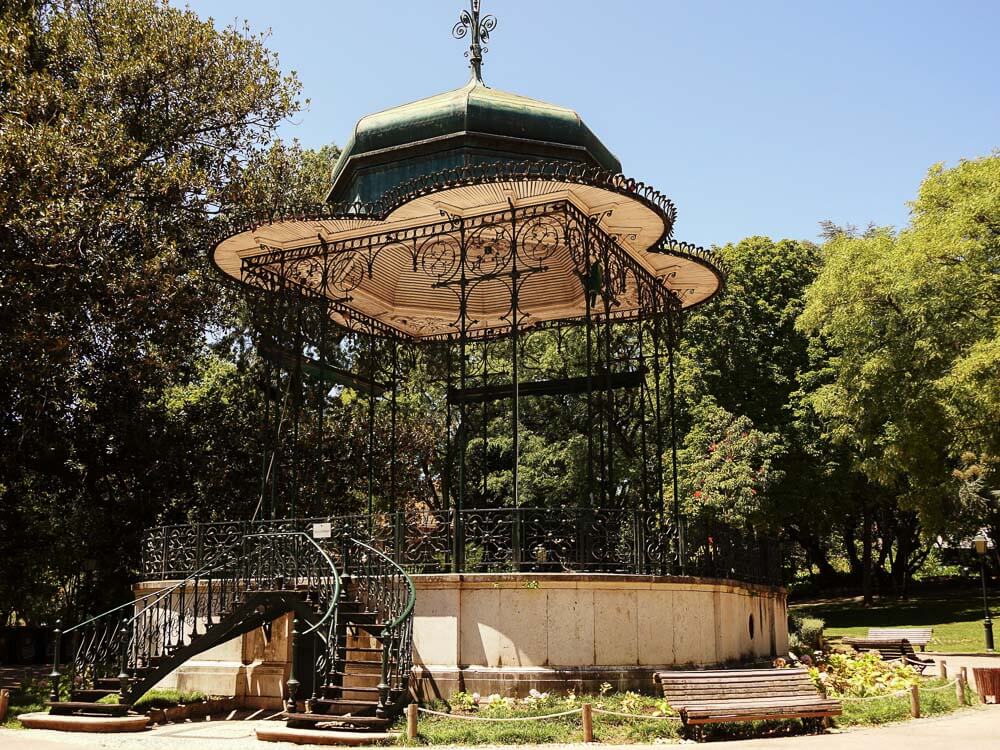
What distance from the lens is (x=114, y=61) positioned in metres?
23.3

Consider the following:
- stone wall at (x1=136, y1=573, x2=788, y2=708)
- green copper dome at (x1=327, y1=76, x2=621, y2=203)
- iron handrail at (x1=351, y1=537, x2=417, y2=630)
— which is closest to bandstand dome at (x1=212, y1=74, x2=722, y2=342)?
green copper dome at (x1=327, y1=76, x2=621, y2=203)

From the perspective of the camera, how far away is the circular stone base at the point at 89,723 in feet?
42.8

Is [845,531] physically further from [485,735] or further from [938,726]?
[485,735]

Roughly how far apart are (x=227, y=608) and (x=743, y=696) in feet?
26.6

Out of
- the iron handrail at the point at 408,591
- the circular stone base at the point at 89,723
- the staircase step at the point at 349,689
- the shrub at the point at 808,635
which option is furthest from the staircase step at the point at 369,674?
the shrub at the point at 808,635

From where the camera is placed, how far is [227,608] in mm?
15594

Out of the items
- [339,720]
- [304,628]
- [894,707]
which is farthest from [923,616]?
[339,720]

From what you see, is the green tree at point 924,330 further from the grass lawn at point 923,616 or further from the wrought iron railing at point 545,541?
the wrought iron railing at point 545,541

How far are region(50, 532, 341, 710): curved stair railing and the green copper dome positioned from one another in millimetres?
7216

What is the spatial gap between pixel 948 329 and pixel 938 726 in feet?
56.8

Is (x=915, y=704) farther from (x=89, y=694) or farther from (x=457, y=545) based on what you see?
(x=89, y=694)

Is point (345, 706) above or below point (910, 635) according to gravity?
above

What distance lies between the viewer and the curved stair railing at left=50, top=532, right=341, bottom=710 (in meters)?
14.0

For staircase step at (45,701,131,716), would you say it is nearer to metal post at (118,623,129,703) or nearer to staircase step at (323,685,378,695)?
metal post at (118,623,129,703)
